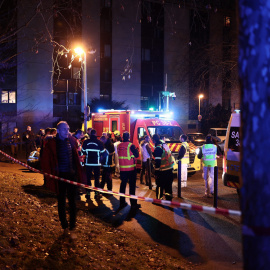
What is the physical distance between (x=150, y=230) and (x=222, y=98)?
128 feet

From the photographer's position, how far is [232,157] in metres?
9.09

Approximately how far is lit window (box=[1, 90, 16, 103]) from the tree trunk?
33.4m

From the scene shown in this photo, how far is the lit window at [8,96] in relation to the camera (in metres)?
32.7

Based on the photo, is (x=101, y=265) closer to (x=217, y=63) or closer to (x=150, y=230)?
(x=150, y=230)

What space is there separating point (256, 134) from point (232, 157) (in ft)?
24.1

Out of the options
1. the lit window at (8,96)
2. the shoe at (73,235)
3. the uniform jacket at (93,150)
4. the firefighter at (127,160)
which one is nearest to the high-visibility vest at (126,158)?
the firefighter at (127,160)

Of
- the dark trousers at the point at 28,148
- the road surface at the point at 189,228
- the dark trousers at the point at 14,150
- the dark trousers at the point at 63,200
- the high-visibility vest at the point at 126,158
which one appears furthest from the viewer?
the dark trousers at the point at 28,148

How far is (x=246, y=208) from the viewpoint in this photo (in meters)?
2.04

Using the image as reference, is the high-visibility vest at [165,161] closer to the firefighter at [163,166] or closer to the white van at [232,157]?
the firefighter at [163,166]

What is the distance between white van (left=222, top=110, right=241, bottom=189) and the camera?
8.93 meters

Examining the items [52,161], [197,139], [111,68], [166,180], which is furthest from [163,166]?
[111,68]

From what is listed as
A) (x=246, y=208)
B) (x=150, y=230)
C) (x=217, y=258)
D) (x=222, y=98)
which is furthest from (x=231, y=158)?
(x=222, y=98)

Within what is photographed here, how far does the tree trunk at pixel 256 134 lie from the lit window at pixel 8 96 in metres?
33.4

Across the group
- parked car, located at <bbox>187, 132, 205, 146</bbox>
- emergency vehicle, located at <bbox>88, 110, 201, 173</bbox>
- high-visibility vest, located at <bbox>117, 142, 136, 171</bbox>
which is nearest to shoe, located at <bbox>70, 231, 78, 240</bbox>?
high-visibility vest, located at <bbox>117, 142, 136, 171</bbox>
